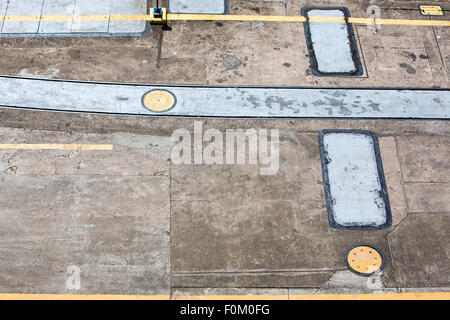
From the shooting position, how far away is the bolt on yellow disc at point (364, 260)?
642 centimetres

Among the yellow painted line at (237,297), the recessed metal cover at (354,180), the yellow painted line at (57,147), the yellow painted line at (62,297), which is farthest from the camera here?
the yellow painted line at (57,147)

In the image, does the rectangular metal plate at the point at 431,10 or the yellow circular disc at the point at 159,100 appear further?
the rectangular metal plate at the point at 431,10

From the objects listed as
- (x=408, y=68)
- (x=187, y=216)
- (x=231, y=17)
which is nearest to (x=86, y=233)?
(x=187, y=216)

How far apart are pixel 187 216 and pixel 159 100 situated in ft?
7.84

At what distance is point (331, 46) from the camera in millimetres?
8906

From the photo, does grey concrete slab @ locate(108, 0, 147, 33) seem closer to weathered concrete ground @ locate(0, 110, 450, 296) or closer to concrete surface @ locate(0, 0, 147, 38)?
concrete surface @ locate(0, 0, 147, 38)

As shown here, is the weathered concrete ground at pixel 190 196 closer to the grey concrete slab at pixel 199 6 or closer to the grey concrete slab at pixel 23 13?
the grey concrete slab at pixel 23 13

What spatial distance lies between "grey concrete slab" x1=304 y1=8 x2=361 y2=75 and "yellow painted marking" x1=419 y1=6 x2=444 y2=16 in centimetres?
186

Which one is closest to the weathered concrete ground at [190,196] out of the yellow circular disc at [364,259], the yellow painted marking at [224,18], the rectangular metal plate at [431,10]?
the yellow circular disc at [364,259]

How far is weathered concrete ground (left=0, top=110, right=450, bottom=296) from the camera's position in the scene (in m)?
6.26

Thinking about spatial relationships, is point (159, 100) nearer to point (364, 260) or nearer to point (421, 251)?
point (364, 260)

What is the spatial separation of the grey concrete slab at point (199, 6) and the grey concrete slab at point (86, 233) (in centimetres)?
416

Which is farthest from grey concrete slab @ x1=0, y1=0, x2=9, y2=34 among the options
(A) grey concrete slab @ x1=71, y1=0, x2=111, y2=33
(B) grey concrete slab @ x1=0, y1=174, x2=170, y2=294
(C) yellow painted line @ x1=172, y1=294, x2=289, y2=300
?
(C) yellow painted line @ x1=172, y1=294, x2=289, y2=300
